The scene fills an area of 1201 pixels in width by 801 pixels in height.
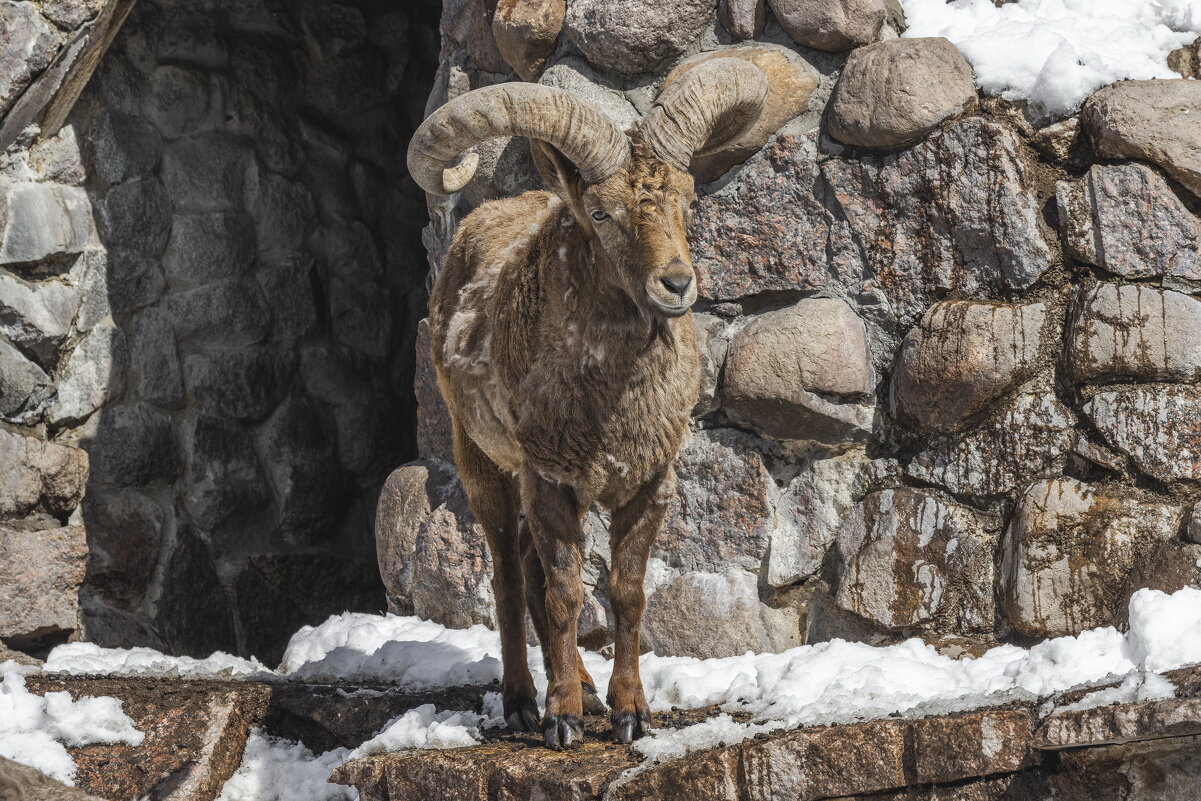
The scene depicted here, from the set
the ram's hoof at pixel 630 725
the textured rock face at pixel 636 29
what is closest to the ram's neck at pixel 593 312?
the ram's hoof at pixel 630 725

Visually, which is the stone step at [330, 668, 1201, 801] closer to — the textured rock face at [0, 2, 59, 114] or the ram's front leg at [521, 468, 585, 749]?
the ram's front leg at [521, 468, 585, 749]

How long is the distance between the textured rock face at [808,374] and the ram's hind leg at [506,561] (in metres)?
1.08

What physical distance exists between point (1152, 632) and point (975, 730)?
909 mm

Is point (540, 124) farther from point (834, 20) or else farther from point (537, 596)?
point (834, 20)

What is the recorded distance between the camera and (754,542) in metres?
5.55

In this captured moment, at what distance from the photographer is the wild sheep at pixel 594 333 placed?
4.16m

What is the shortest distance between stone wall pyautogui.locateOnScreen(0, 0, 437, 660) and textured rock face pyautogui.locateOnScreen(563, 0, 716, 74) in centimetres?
231

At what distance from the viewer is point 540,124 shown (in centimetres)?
420

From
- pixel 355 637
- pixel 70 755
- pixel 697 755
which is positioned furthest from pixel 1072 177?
pixel 70 755

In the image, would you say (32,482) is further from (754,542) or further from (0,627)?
(754,542)

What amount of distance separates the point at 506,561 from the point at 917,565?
5.12 feet

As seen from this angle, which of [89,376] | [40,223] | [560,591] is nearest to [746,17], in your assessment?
[560,591]

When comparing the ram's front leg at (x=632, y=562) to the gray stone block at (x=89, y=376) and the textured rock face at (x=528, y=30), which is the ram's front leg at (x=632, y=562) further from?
the gray stone block at (x=89, y=376)

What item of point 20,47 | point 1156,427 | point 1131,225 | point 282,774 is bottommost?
point 282,774
